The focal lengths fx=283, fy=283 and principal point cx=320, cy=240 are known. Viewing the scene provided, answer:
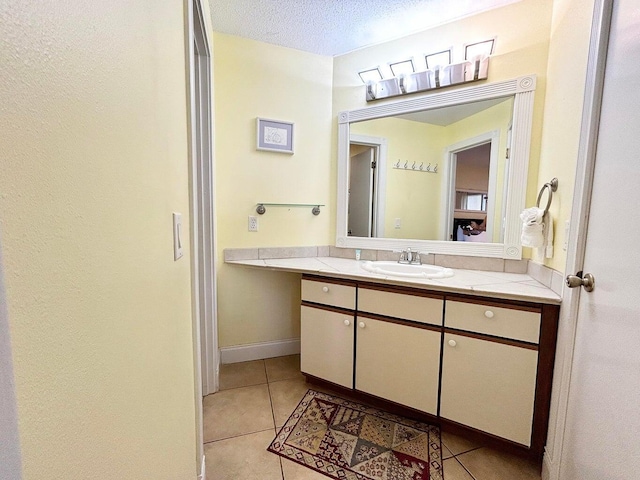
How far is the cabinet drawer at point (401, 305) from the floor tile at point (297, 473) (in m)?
0.79

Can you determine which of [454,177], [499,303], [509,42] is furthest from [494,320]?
[509,42]

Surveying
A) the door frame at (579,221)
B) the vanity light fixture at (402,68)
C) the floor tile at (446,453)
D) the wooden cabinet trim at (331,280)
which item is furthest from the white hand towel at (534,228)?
the vanity light fixture at (402,68)

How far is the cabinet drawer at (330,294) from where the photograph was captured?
1.69 meters

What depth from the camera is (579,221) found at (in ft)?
3.41

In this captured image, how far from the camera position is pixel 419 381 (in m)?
1.51

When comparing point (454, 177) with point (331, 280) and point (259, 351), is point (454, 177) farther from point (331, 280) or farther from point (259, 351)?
point (259, 351)

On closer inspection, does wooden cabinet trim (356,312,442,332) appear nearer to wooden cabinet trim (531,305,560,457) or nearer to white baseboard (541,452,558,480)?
wooden cabinet trim (531,305,560,457)

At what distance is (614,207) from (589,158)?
238mm

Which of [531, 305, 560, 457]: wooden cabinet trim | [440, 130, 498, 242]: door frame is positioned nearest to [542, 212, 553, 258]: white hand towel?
[531, 305, 560, 457]: wooden cabinet trim

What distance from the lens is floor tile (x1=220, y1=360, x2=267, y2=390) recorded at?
194cm

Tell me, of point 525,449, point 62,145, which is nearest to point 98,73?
point 62,145

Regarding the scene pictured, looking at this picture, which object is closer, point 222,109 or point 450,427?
point 450,427

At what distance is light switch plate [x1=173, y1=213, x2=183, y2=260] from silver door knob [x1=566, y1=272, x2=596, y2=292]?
1.34 m

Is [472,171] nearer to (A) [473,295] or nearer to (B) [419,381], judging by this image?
(A) [473,295]
